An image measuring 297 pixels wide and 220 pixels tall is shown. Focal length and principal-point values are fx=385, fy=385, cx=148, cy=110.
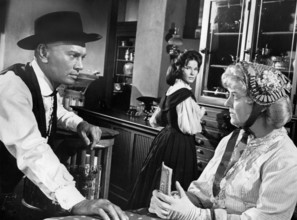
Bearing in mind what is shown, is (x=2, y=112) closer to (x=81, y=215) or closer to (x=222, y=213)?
(x=81, y=215)

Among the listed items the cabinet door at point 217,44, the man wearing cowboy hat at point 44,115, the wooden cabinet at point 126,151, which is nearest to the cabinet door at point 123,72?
the wooden cabinet at point 126,151

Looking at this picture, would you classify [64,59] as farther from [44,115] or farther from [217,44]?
[217,44]

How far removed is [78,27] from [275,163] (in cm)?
97

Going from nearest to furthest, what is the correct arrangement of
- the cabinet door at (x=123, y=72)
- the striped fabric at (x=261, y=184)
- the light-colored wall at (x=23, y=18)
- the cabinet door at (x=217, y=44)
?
the striped fabric at (x=261, y=184) → the light-colored wall at (x=23, y=18) → the cabinet door at (x=217, y=44) → the cabinet door at (x=123, y=72)

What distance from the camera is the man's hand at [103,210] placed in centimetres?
117

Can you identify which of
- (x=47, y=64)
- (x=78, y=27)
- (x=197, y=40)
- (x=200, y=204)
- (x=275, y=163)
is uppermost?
(x=197, y=40)

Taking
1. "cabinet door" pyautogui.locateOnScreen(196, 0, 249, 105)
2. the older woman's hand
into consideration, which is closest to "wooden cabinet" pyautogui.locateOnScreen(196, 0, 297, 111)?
"cabinet door" pyautogui.locateOnScreen(196, 0, 249, 105)

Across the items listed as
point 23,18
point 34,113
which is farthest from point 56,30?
→ point 34,113

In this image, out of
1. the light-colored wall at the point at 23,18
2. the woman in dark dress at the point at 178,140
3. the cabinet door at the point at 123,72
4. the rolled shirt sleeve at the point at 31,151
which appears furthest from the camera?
the cabinet door at the point at 123,72

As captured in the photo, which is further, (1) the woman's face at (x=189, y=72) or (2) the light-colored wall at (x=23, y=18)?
(1) the woman's face at (x=189, y=72)

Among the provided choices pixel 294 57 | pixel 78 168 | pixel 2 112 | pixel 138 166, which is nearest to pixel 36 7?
pixel 2 112

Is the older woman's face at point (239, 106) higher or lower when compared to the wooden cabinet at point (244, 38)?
lower

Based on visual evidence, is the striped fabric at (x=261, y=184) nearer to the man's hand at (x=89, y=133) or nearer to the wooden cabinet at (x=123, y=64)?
the man's hand at (x=89, y=133)

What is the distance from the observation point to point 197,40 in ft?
15.9
